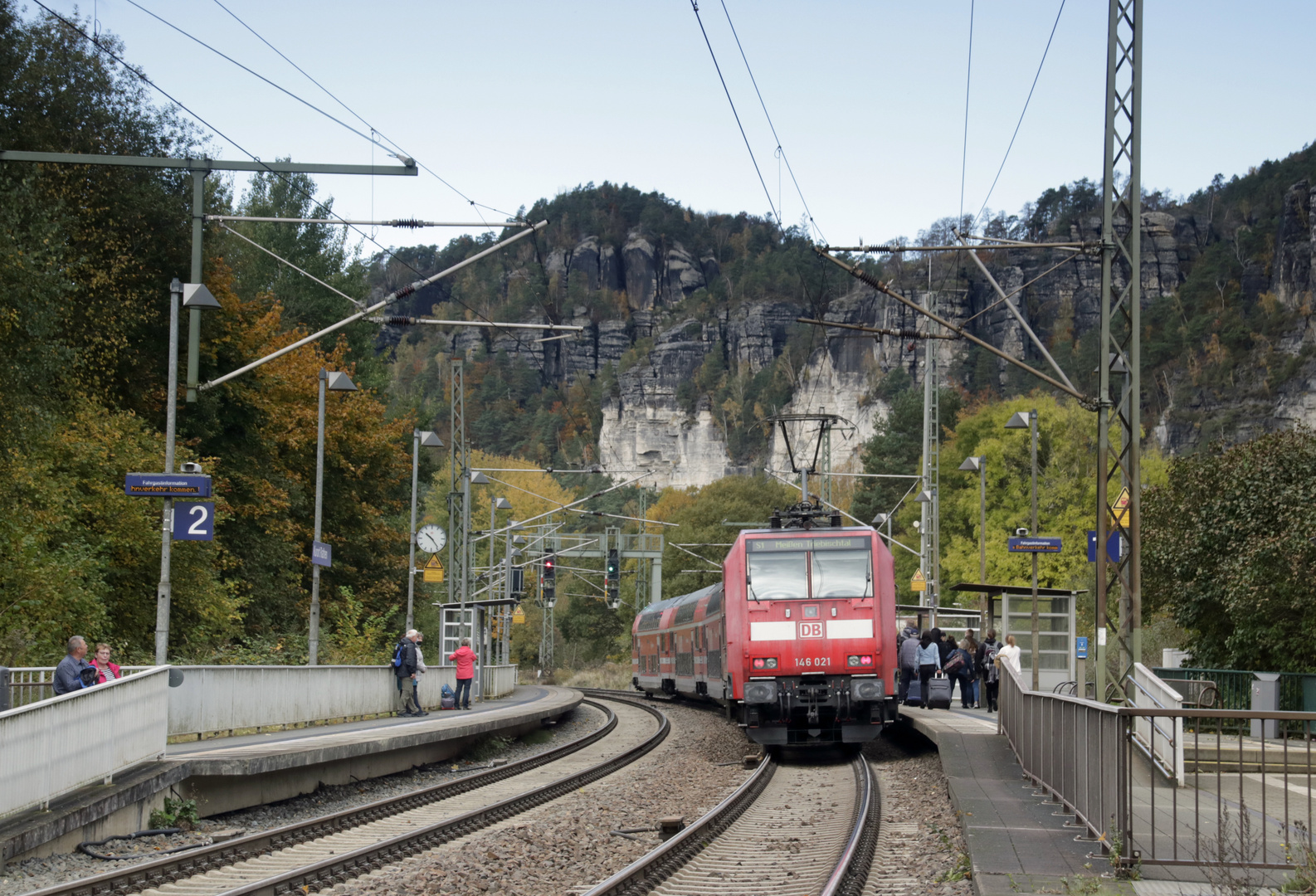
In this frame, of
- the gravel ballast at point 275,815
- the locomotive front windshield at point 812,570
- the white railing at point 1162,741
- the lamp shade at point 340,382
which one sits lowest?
the gravel ballast at point 275,815

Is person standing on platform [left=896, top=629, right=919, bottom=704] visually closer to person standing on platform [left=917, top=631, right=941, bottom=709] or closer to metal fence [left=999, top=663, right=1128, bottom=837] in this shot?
person standing on platform [left=917, top=631, right=941, bottom=709]

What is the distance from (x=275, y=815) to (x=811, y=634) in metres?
8.76

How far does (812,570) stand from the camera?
20797mm

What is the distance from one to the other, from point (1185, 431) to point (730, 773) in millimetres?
106073

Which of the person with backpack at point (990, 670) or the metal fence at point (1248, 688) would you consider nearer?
the metal fence at point (1248, 688)

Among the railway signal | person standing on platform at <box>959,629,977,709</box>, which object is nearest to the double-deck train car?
person standing on platform at <box>959,629,977,709</box>

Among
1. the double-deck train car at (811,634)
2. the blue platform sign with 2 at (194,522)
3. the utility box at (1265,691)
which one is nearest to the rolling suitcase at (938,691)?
the utility box at (1265,691)

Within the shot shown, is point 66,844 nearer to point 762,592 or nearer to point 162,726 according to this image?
point 162,726

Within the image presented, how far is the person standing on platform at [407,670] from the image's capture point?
26.0 m

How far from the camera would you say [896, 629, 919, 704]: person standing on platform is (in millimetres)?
25750

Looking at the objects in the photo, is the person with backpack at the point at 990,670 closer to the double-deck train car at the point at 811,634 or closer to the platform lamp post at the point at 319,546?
the double-deck train car at the point at 811,634

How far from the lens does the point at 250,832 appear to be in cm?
1298

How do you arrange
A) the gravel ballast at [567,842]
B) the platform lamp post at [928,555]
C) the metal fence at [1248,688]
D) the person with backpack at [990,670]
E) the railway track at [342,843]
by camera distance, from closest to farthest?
the railway track at [342,843]
the gravel ballast at [567,842]
the metal fence at [1248,688]
the person with backpack at [990,670]
the platform lamp post at [928,555]

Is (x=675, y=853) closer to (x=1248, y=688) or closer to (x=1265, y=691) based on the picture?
(x=1265, y=691)
